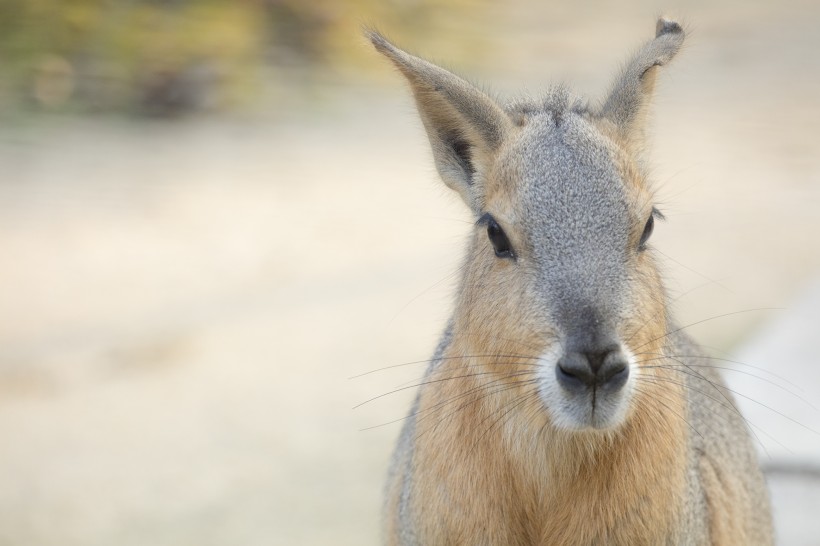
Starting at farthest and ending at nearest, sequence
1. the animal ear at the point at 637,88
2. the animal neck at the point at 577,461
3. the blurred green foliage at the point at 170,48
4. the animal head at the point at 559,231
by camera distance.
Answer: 1. the blurred green foliage at the point at 170,48
2. the animal ear at the point at 637,88
3. the animal neck at the point at 577,461
4. the animal head at the point at 559,231

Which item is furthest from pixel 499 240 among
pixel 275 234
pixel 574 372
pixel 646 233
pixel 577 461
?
pixel 275 234

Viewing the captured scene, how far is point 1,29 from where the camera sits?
10.3 metres

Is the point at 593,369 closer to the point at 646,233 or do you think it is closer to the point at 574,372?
the point at 574,372

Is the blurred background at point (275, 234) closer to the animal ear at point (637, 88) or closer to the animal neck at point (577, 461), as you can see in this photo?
the animal ear at point (637, 88)

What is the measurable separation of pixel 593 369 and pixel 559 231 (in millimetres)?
493

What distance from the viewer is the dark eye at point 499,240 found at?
3557mm

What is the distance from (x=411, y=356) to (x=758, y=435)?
2371mm

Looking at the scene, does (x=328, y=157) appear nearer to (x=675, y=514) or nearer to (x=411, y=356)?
(x=411, y=356)

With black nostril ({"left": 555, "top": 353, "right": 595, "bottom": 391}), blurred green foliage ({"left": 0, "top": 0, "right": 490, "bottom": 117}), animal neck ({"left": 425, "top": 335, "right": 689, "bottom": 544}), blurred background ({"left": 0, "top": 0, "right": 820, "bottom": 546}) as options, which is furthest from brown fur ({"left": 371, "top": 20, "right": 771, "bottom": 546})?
blurred green foliage ({"left": 0, "top": 0, "right": 490, "bottom": 117})

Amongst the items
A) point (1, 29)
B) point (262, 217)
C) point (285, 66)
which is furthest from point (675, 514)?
point (1, 29)

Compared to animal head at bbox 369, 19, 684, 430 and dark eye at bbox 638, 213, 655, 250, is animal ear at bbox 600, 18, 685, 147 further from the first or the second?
dark eye at bbox 638, 213, 655, 250

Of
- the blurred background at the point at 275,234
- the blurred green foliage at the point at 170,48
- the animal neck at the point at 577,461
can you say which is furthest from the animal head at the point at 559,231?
the blurred green foliage at the point at 170,48

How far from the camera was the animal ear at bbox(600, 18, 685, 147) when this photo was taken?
387 cm

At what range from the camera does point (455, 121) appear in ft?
12.7
